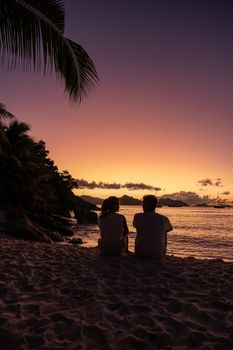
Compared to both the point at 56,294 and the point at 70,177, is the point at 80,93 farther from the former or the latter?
the point at 70,177

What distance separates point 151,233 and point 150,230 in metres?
0.07

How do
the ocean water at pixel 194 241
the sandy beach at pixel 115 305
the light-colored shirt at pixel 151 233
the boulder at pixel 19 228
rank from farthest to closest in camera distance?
Result: the ocean water at pixel 194 241
the boulder at pixel 19 228
the light-colored shirt at pixel 151 233
the sandy beach at pixel 115 305

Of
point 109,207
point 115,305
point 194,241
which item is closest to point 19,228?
point 109,207

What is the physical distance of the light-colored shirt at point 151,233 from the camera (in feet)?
24.2

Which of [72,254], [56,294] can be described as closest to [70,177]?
[72,254]

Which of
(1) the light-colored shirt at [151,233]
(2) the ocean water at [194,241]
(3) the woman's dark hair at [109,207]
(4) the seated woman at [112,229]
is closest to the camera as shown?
(1) the light-colored shirt at [151,233]

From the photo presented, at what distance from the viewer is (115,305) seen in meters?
4.58

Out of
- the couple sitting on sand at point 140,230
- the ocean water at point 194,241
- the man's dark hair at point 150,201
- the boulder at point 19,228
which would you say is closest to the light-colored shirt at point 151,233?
the couple sitting on sand at point 140,230

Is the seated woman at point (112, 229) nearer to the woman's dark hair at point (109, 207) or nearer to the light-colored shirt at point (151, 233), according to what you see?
the woman's dark hair at point (109, 207)

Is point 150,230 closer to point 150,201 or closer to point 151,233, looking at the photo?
point 151,233

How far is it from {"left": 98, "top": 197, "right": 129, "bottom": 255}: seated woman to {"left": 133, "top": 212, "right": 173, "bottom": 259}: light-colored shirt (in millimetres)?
466

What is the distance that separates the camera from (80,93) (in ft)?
21.5

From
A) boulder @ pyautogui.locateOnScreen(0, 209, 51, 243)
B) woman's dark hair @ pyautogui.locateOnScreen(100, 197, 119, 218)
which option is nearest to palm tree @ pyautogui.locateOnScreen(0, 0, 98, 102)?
woman's dark hair @ pyautogui.locateOnScreen(100, 197, 119, 218)

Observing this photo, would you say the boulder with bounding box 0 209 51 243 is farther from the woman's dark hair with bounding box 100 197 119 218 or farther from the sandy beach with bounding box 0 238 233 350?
the woman's dark hair with bounding box 100 197 119 218
